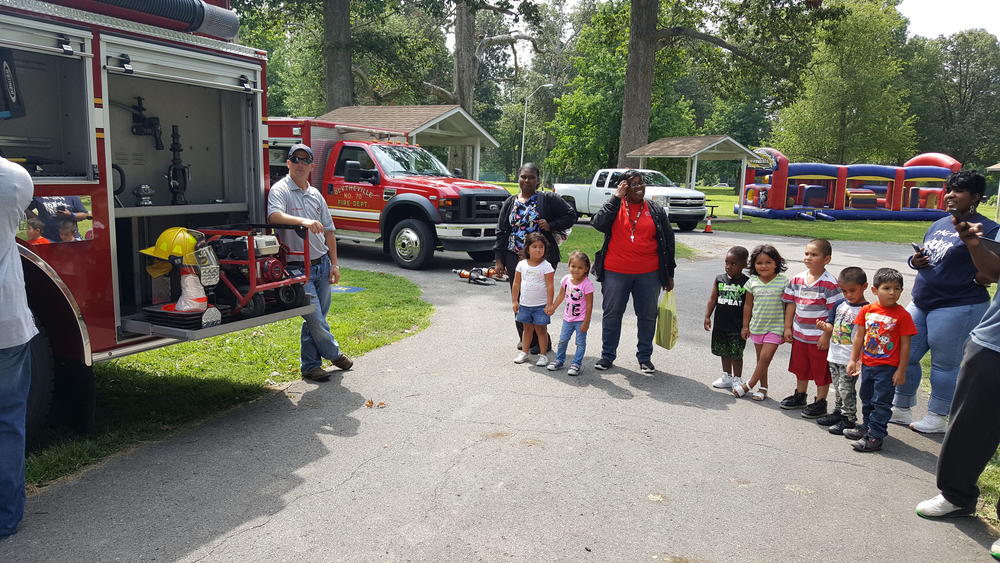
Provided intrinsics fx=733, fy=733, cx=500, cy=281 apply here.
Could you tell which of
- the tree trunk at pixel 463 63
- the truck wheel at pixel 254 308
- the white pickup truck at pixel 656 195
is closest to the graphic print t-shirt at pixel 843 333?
the truck wheel at pixel 254 308

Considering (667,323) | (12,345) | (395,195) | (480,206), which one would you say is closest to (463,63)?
(395,195)

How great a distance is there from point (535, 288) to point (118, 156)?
356 centimetres

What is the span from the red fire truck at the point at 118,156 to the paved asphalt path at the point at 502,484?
759mm

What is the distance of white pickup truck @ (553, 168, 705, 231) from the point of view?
22250 mm

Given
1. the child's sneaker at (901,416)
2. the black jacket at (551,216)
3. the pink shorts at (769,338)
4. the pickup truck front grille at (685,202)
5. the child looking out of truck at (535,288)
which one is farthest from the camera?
the pickup truck front grille at (685,202)

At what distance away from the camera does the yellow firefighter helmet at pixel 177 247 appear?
4.76 m

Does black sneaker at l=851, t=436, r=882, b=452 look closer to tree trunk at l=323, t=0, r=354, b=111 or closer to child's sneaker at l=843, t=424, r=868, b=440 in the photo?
child's sneaker at l=843, t=424, r=868, b=440

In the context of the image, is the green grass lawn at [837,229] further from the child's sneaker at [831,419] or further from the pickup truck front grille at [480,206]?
the child's sneaker at [831,419]

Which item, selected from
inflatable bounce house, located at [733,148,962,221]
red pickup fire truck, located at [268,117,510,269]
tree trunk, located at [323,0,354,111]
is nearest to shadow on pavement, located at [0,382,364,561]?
red pickup fire truck, located at [268,117,510,269]

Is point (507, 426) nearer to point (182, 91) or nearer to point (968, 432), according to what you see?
point (968, 432)

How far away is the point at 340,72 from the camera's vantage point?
2706 centimetres

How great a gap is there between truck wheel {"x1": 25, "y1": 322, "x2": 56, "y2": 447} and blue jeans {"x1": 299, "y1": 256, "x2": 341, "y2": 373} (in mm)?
1861

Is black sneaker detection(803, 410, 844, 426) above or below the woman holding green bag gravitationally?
below

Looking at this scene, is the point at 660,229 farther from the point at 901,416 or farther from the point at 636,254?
the point at 901,416
